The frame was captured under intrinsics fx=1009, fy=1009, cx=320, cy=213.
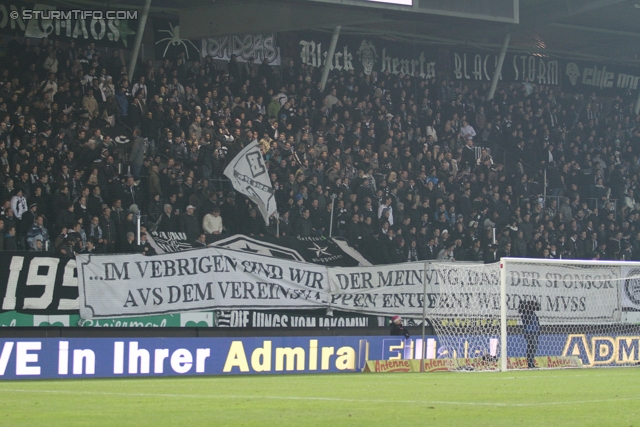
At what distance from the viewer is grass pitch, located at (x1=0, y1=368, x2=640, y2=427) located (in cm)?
791

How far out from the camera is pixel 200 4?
2517 cm

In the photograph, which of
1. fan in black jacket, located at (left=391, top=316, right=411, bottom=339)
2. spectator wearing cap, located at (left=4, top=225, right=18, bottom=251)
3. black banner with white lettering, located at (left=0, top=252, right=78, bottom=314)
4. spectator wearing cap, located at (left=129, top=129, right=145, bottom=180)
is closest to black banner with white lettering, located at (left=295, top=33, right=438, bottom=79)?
spectator wearing cap, located at (left=129, top=129, right=145, bottom=180)

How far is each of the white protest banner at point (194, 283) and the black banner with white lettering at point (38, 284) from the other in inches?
8.1

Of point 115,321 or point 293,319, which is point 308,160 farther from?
point 115,321

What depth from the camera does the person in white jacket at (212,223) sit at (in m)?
21.0

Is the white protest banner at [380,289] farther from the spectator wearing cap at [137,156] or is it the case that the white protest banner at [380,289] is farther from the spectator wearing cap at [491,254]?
the spectator wearing cap at [137,156]

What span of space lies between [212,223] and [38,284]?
15.3ft

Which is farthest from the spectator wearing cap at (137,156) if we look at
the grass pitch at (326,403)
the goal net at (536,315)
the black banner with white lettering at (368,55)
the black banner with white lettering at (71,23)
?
the grass pitch at (326,403)

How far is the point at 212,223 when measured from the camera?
21031mm

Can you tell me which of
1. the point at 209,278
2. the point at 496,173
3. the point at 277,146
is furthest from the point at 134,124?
the point at 496,173

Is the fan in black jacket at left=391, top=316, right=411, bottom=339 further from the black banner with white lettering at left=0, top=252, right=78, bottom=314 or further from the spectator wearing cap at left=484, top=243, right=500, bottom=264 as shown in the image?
the black banner with white lettering at left=0, top=252, right=78, bottom=314

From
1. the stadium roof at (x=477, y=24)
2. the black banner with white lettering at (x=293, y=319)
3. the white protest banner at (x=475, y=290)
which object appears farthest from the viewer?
the stadium roof at (x=477, y=24)

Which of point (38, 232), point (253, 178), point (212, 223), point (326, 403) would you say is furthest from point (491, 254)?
point (326, 403)

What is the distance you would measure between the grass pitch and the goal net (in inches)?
210
